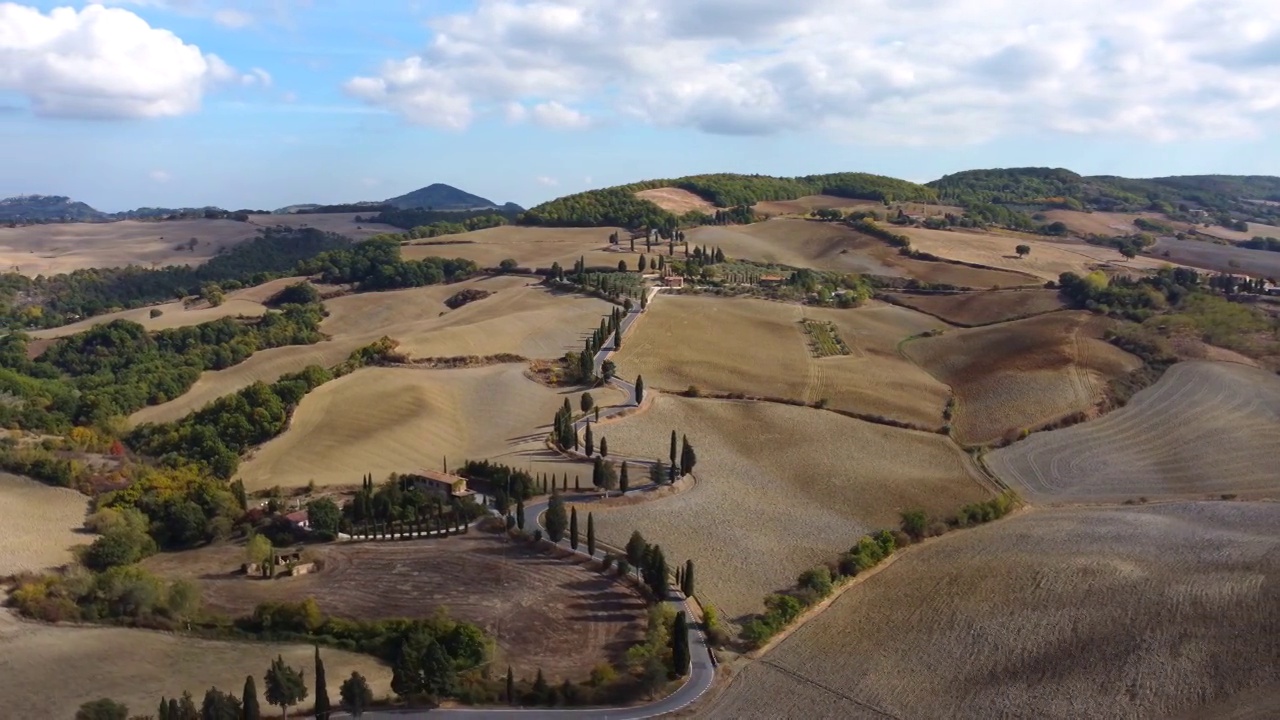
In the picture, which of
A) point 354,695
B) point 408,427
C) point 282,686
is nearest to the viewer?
point 282,686

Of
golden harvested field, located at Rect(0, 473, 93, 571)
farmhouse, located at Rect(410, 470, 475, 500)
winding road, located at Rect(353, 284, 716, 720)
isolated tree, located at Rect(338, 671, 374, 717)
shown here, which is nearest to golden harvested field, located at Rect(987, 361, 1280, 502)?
winding road, located at Rect(353, 284, 716, 720)

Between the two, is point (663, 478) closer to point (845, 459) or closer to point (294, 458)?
point (845, 459)

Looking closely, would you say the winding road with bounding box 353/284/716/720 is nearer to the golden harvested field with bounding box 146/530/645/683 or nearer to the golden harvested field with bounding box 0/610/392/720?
the golden harvested field with bounding box 0/610/392/720

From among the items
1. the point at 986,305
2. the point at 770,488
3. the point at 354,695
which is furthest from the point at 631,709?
the point at 986,305

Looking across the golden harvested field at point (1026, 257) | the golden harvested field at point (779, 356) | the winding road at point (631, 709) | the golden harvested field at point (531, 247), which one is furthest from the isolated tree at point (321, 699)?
the golden harvested field at point (1026, 257)

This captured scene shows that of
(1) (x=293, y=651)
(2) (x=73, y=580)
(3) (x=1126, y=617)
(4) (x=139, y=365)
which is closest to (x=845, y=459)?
(3) (x=1126, y=617)

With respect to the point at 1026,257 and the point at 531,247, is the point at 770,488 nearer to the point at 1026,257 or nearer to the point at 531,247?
the point at 531,247
